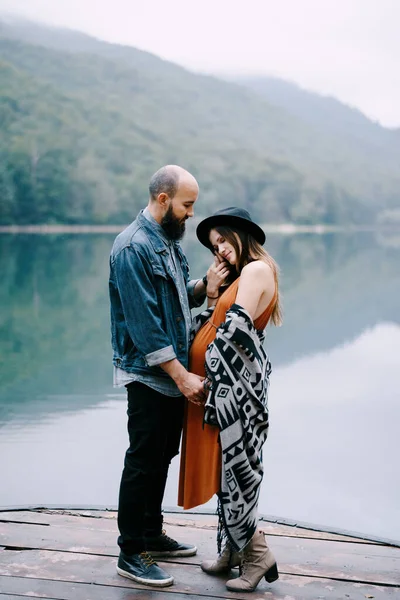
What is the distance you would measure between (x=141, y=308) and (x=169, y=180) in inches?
18.6

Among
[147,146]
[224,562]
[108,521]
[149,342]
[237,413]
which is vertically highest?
[147,146]

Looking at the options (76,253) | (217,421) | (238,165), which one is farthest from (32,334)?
(238,165)

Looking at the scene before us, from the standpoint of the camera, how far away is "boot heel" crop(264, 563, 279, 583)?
2.84 m

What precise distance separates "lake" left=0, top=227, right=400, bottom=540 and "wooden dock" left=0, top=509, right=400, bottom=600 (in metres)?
1.29

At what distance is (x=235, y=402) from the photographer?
2844mm

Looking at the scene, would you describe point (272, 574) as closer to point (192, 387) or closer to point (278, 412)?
point (192, 387)

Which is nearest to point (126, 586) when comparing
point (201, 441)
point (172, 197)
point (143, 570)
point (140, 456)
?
point (143, 570)

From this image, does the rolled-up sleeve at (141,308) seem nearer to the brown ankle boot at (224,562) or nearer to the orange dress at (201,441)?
the orange dress at (201,441)

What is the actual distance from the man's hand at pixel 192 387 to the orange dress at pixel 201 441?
102 mm

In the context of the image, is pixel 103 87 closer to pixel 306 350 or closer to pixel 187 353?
pixel 306 350

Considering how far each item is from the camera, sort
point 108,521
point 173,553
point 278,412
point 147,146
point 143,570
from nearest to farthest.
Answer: point 143,570 → point 173,553 → point 108,521 → point 278,412 → point 147,146

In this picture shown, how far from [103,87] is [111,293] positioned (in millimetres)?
130449

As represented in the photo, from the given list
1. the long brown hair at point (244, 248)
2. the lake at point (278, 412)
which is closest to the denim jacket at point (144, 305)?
the long brown hair at point (244, 248)

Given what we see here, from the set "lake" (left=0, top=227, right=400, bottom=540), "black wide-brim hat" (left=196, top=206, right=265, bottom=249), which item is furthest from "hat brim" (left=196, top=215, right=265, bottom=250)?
"lake" (left=0, top=227, right=400, bottom=540)
